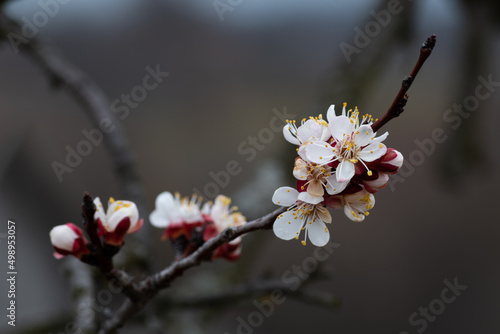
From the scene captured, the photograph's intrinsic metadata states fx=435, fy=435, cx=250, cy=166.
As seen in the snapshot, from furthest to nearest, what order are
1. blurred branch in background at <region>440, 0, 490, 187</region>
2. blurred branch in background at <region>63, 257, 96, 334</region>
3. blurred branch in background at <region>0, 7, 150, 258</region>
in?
blurred branch in background at <region>440, 0, 490, 187</region> → blurred branch in background at <region>0, 7, 150, 258</region> → blurred branch in background at <region>63, 257, 96, 334</region>

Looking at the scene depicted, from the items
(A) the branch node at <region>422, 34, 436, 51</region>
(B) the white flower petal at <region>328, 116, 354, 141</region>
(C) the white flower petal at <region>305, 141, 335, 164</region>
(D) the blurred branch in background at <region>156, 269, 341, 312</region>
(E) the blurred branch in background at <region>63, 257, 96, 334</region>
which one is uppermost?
(A) the branch node at <region>422, 34, 436, 51</region>

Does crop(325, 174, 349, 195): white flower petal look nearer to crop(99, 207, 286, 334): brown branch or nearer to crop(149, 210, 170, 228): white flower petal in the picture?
crop(99, 207, 286, 334): brown branch

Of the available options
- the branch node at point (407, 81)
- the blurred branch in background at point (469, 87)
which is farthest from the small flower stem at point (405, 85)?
the blurred branch in background at point (469, 87)

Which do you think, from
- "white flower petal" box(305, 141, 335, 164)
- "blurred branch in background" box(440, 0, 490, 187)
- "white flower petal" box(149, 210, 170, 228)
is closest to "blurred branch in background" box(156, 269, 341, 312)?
"white flower petal" box(149, 210, 170, 228)

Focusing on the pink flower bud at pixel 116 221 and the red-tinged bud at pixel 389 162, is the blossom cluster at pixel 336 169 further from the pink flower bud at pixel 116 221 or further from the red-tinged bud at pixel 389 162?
the pink flower bud at pixel 116 221

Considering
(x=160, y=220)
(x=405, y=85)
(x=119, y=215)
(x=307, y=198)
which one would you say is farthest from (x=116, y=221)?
(x=405, y=85)

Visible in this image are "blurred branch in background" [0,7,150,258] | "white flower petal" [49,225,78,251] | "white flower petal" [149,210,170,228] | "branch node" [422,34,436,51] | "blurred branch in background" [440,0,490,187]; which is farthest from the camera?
"blurred branch in background" [440,0,490,187]
